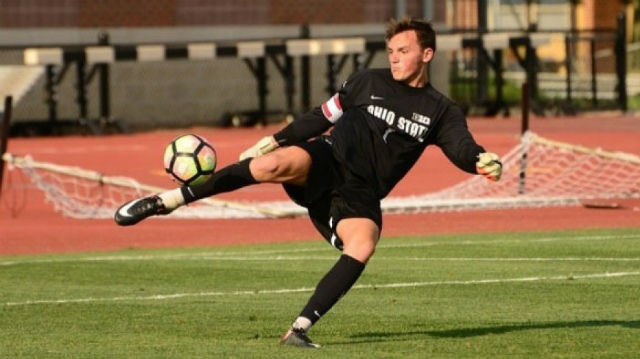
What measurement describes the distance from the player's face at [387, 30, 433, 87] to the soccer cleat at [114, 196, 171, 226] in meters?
1.54

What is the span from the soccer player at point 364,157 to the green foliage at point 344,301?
2.37ft

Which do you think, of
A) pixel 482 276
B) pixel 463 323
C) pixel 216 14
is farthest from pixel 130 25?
pixel 463 323

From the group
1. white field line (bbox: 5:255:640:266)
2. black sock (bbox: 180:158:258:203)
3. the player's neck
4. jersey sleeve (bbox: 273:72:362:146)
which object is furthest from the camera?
white field line (bbox: 5:255:640:266)

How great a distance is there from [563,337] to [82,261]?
23.6ft

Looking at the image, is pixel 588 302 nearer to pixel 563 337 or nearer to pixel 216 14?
pixel 563 337

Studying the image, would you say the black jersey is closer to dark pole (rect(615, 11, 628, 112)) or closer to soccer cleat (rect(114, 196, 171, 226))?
soccer cleat (rect(114, 196, 171, 226))

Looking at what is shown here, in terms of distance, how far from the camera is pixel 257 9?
43.4 m

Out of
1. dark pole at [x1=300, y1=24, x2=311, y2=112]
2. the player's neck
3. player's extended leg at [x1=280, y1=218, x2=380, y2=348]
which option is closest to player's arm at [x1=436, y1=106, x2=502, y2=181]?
the player's neck

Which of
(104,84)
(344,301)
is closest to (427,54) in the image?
(344,301)

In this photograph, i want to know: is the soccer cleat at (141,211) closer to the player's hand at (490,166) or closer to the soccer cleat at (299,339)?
the soccer cleat at (299,339)

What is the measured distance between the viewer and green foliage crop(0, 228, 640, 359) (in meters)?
10.4

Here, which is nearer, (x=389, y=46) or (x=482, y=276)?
(x=389, y=46)

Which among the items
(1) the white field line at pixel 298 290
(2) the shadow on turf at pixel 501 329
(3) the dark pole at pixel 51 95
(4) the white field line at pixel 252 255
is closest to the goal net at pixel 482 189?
(4) the white field line at pixel 252 255

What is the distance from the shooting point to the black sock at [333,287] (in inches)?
399
